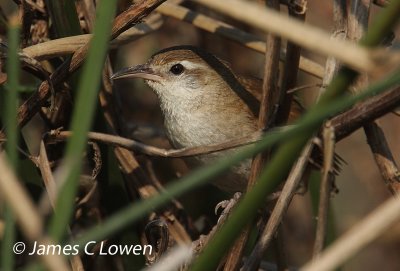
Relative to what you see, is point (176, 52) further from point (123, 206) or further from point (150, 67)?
point (123, 206)

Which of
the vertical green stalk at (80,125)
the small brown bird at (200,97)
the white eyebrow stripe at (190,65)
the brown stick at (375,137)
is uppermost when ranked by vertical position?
the vertical green stalk at (80,125)

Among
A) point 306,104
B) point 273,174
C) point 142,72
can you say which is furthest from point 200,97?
point 273,174

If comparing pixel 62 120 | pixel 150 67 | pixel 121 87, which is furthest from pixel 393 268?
pixel 62 120

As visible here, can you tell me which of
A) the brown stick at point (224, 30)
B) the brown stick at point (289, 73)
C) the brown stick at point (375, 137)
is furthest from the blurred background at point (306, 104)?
the brown stick at point (375, 137)

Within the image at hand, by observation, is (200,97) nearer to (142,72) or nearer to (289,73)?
(142,72)

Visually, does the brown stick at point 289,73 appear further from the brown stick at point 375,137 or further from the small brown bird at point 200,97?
the small brown bird at point 200,97

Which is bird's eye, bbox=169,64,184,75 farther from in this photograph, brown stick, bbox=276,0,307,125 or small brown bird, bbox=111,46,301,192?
brown stick, bbox=276,0,307,125

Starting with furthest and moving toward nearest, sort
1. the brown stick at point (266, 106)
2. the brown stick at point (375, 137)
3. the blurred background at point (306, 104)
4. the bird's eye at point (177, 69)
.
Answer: the blurred background at point (306, 104)
the bird's eye at point (177, 69)
the brown stick at point (375, 137)
the brown stick at point (266, 106)
